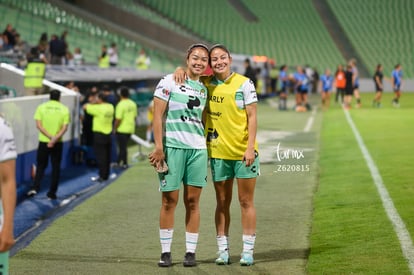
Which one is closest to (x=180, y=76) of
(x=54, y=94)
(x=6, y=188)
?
(x=6, y=188)

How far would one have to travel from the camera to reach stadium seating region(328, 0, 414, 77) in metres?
66.6

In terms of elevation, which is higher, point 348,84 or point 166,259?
point 348,84

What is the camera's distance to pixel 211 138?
9.32m

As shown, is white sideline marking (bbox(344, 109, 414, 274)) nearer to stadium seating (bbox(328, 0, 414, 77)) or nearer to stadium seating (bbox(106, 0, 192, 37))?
stadium seating (bbox(106, 0, 192, 37))

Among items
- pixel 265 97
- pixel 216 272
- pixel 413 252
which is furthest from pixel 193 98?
pixel 265 97

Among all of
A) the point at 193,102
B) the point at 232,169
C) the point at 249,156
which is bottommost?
the point at 232,169

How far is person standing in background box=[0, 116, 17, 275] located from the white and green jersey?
11.4 ft

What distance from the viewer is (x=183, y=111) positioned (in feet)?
29.5

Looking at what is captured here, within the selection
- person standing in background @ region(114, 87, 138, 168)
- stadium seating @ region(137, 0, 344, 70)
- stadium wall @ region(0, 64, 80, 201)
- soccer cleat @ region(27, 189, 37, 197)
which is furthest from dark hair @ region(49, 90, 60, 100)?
stadium seating @ region(137, 0, 344, 70)

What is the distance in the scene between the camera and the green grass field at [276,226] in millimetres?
9492

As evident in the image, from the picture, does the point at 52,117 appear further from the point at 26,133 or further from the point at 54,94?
the point at 26,133

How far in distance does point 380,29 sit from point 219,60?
62.0 metres

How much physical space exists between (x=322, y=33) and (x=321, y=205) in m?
54.8

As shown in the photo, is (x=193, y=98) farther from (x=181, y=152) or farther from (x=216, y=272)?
(x=216, y=272)
